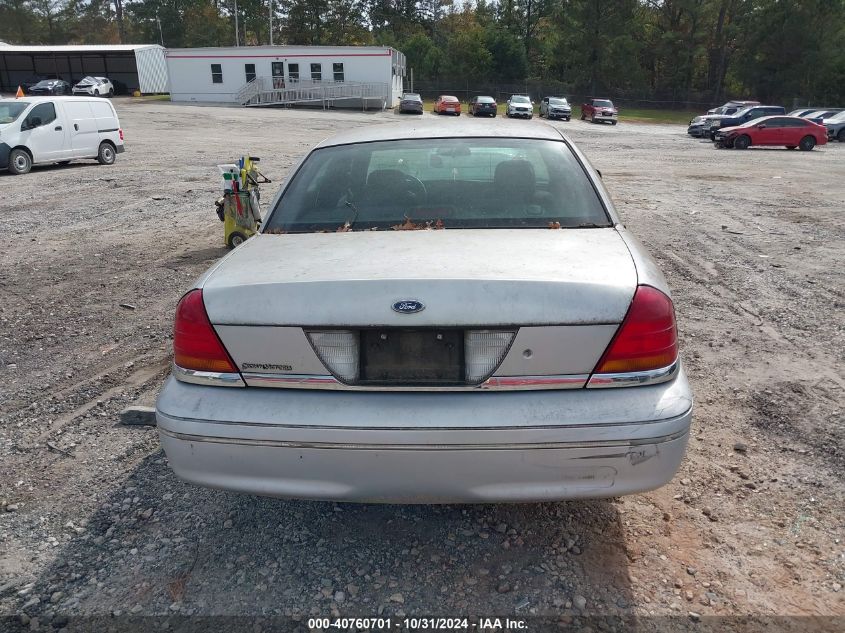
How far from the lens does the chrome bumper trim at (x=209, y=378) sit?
234 cm

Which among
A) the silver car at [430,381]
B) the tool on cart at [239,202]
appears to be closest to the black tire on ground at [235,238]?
the tool on cart at [239,202]

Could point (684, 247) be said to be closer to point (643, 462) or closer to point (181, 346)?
point (643, 462)

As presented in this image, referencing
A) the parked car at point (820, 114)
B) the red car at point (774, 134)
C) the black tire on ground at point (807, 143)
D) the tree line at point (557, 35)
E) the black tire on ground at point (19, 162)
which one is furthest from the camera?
the tree line at point (557, 35)

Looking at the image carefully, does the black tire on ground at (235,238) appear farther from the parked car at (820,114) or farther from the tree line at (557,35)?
the tree line at (557,35)

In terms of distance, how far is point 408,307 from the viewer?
218cm

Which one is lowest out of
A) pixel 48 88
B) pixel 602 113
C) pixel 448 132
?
pixel 602 113

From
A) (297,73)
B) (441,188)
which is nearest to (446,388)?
(441,188)

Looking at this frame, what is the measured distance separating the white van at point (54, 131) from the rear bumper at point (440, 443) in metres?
15.4

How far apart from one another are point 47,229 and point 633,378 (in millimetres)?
9553

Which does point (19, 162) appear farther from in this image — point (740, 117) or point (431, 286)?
point (740, 117)

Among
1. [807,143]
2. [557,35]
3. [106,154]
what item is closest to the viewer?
[106,154]

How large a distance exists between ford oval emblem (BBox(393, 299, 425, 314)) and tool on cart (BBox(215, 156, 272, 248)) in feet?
17.8

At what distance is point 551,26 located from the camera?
72.0 m

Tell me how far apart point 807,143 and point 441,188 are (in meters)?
28.1
